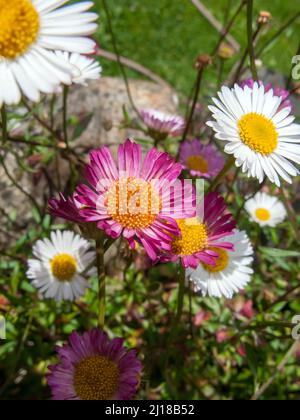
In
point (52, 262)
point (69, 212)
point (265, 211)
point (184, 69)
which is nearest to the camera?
point (69, 212)

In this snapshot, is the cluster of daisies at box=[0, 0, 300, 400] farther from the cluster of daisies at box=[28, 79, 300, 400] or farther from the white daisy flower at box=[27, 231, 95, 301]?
the white daisy flower at box=[27, 231, 95, 301]

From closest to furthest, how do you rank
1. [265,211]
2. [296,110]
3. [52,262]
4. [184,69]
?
[52,262] → [265,211] → [296,110] → [184,69]

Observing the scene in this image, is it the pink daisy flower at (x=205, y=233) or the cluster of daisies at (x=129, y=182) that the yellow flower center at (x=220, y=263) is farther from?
the pink daisy flower at (x=205, y=233)

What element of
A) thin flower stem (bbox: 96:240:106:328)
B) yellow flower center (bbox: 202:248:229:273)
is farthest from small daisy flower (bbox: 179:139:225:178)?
thin flower stem (bbox: 96:240:106:328)

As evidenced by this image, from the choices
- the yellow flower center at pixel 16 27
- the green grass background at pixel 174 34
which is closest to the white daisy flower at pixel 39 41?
the yellow flower center at pixel 16 27

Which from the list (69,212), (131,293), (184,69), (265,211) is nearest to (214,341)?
(131,293)

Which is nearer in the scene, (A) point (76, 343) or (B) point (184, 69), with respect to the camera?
(A) point (76, 343)

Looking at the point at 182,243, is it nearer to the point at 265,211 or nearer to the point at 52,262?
the point at 52,262

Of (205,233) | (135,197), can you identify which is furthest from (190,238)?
(135,197)
